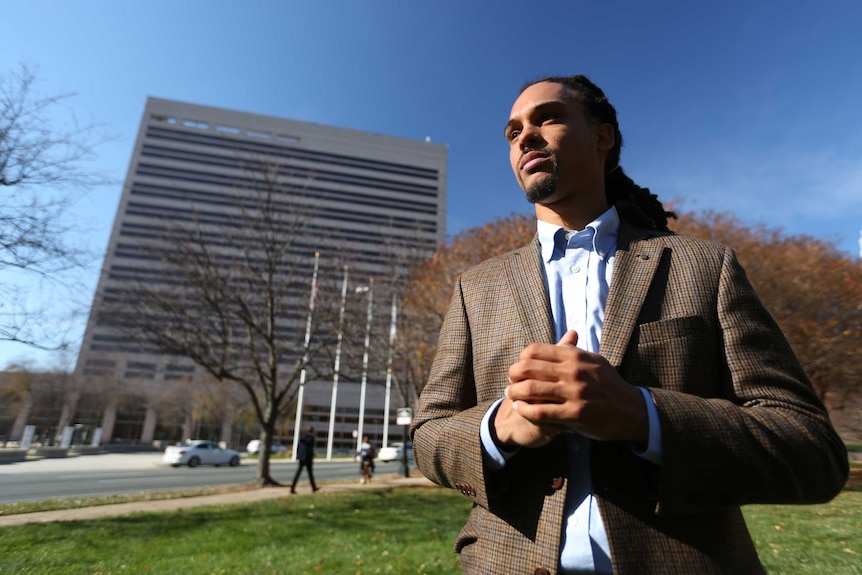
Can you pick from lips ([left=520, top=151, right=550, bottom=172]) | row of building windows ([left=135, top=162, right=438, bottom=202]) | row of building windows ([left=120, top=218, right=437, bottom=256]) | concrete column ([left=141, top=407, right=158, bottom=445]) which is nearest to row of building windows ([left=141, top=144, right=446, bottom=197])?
row of building windows ([left=135, top=162, right=438, bottom=202])

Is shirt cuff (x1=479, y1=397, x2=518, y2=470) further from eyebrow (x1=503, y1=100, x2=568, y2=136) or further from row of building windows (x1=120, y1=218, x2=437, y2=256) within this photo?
row of building windows (x1=120, y1=218, x2=437, y2=256)

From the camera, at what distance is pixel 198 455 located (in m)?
28.5

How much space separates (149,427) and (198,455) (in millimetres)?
23945

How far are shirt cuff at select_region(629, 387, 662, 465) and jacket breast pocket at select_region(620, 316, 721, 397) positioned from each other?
0.69 ft

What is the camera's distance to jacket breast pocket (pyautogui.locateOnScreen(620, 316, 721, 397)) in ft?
4.10

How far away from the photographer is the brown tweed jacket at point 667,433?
3.43ft

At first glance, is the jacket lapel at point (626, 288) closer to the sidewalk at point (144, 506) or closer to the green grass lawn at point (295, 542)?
the green grass lawn at point (295, 542)

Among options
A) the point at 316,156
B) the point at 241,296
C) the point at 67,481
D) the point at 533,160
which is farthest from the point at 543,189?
the point at 316,156

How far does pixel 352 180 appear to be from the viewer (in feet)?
244

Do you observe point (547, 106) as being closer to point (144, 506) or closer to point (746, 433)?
point (746, 433)

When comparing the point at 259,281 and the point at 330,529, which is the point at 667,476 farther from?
the point at 259,281

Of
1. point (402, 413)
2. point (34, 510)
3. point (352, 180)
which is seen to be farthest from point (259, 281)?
point (352, 180)

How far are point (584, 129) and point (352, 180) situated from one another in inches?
2983

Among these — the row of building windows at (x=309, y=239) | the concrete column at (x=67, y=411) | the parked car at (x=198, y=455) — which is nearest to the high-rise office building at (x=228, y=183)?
the concrete column at (x=67, y=411)
